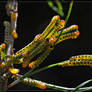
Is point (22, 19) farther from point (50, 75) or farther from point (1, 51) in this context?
point (1, 51)

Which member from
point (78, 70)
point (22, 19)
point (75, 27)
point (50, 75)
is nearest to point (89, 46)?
point (78, 70)

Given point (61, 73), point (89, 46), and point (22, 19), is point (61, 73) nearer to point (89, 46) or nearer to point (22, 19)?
point (89, 46)

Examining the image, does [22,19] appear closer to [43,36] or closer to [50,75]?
[50,75]

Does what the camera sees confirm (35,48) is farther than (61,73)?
No

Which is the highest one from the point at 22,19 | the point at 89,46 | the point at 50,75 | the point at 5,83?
the point at 22,19

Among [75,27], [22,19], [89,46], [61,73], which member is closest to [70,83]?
[61,73]

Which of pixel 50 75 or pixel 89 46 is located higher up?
pixel 89 46

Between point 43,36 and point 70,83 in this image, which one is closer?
point 43,36

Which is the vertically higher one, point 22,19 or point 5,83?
point 22,19
